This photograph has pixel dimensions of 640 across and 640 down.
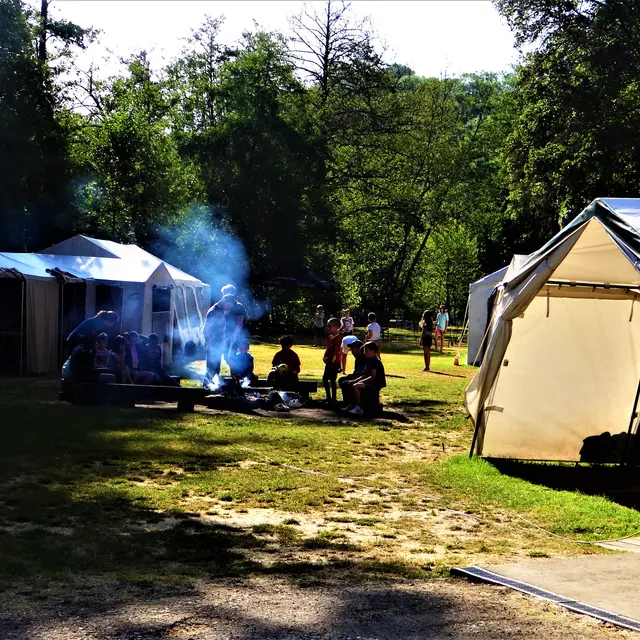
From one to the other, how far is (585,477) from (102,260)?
14.3 m

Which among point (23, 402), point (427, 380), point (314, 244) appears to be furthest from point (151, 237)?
point (23, 402)

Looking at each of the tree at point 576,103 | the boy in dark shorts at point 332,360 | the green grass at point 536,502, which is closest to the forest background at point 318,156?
Result: the tree at point 576,103

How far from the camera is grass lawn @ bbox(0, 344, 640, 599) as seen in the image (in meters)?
6.13

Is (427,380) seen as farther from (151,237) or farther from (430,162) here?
(430,162)

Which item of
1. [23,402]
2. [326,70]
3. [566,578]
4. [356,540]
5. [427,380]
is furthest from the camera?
[326,70]

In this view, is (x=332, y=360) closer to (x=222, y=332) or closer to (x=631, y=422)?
(x=222, y=332)

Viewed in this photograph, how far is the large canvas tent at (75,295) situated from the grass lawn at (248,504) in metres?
5.59

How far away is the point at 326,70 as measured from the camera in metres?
49.4

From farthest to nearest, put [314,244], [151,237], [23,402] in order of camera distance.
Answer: [314,244]
[151,237]
[23,402]

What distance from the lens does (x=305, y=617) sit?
4.69 m

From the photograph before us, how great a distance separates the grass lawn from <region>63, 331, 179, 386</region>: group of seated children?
38.5 inches

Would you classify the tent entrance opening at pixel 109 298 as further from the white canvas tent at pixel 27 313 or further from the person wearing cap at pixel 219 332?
the person wearing cap at pixel 219 332

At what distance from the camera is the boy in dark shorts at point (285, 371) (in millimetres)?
16469

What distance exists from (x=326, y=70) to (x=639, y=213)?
41687 mm
